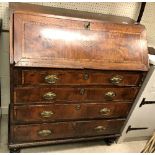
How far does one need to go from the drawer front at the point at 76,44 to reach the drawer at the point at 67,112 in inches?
15.8

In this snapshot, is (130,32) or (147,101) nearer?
(130,32)

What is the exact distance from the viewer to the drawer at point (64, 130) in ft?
5.96

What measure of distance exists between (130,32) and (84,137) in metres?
1.06

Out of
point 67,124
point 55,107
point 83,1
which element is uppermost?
point 83,1

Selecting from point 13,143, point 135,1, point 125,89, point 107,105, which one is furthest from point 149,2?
point 13,143

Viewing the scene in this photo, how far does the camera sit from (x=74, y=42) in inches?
63.0

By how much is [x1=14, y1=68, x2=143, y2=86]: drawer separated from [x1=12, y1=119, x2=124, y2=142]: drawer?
0.45 m

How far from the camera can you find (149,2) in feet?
7.03

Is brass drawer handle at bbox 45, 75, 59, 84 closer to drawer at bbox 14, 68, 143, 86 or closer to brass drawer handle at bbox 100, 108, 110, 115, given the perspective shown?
drawer at bbox 14, 68, 143, 86

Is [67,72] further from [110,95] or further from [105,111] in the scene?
[105,111]

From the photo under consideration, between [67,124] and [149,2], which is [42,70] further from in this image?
[149,2]

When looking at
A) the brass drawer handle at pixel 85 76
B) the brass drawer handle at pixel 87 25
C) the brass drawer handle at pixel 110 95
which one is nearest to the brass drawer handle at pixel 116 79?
the brass drawer handle at pixel 110 95

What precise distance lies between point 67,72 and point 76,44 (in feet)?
0.73

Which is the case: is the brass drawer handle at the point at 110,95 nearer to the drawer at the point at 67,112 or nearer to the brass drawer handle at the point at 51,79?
the drawer at the point at 67,112
